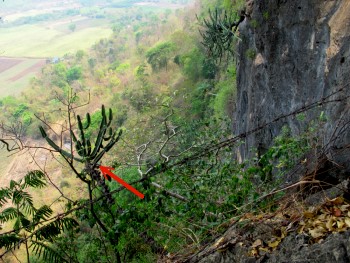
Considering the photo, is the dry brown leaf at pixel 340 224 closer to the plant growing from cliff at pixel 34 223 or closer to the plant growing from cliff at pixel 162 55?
the plant growing from cliff at pixel 34 223

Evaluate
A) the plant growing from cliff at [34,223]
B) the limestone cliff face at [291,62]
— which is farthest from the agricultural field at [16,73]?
the plant growing from cliff at [34,223]

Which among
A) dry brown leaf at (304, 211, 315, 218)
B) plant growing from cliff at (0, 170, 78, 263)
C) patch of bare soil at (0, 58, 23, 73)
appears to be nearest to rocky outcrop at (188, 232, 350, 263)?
dry brown leaf at (304, 211, 315, 218)

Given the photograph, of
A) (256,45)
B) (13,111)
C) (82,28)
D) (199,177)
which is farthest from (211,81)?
(82,28)

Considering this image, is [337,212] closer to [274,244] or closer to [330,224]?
[330,224]

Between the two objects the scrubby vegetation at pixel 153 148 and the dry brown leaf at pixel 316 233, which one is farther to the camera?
the scrubby vegetation at pixel 153 148

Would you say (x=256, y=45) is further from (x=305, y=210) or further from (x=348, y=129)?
(x=305, y=210)

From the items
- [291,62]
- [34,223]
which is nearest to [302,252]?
[34,223]

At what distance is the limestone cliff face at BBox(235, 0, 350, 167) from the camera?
18.7 feet

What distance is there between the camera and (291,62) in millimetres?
7824

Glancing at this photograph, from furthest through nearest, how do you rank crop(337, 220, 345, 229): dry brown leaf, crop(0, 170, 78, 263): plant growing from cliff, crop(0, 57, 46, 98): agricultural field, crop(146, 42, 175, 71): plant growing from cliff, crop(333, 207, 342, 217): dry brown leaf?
crop(0, 57, 46, 98): agricultural field < crop(146, 42, 175, 71): plant growing from cliff < crop(0, 170, 78, 263): plant growing from cliff < crop(333, 207, 342, 217): dry brown leaf < crop(337, 220, 345, 229): dry brown leaf

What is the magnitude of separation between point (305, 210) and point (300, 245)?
0.40m

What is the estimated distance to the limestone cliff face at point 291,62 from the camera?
→ 225 inches

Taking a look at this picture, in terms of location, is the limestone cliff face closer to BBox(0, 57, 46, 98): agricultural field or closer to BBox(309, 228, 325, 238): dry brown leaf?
BBox(309, 228, 325, 238): dry brown leaf

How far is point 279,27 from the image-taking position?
8289 mm
